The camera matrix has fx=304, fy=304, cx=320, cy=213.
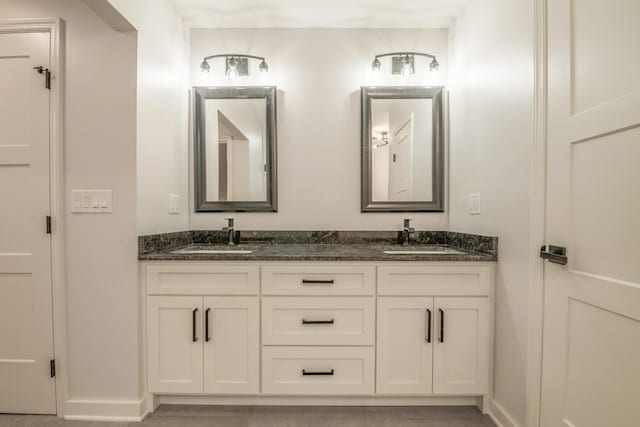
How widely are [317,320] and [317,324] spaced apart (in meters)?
0.02

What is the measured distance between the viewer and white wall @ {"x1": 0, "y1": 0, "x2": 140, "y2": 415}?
162 cm

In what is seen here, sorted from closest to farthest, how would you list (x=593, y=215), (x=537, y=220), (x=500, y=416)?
1. (x=593, y=215)
2. (x=537, y=220)
3. (x=500, y=416)

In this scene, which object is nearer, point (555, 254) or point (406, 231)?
point (555, 254)

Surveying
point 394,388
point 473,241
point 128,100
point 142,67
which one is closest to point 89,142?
point 128,100

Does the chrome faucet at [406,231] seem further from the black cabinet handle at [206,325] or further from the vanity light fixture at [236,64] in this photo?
the vanity light fixture at [236,64]

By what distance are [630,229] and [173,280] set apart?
6.40ft

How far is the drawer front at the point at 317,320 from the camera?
1657 millimetres

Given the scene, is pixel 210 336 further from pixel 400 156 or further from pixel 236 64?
pixel 236 64

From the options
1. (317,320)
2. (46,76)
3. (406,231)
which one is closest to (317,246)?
(317,320)

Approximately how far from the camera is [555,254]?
48.7 inches

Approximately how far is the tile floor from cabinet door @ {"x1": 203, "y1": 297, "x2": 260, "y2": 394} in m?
0.15

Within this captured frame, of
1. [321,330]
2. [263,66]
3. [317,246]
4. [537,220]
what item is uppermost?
[263,66]

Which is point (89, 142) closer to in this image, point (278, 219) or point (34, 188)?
point (34, 188)

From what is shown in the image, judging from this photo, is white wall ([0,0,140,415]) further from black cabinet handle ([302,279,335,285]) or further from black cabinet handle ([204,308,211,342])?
black cabinet handle ([302,279,335,285])
